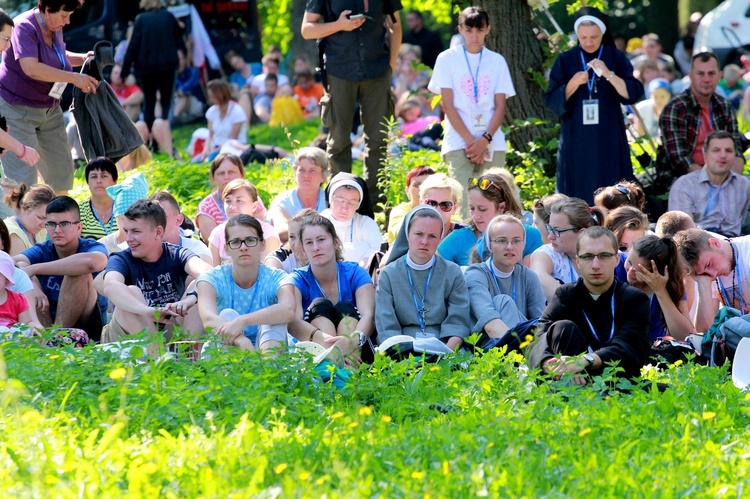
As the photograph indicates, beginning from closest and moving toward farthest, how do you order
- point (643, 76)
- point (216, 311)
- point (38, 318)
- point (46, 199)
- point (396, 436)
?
point (396, 436), point (216, 311), point (38, 318), point (46, 199), point (643, 76)

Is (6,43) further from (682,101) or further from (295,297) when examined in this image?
(682,101)

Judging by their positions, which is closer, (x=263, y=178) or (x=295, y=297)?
(x=295, y=297)

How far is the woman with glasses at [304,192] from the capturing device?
9703mm

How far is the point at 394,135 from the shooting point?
36.1 ft

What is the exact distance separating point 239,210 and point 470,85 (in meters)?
2.43

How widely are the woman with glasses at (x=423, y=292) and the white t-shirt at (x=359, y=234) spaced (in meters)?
1.66

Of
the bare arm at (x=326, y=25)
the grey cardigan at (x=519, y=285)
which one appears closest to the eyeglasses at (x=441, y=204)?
the grey cardigan at (x=519, y=285)

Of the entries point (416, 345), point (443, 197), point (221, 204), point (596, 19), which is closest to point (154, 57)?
point (221, 204)

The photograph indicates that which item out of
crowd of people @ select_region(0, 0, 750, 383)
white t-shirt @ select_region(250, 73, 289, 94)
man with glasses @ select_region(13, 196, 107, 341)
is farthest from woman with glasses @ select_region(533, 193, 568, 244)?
white t-shirt @ select_region(250, 73, 289, 94)

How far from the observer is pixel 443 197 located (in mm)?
8633

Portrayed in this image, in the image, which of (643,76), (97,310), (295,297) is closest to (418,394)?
(295,297)

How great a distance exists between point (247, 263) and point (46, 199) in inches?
93.2

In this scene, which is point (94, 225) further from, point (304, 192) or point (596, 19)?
point (596, 19)

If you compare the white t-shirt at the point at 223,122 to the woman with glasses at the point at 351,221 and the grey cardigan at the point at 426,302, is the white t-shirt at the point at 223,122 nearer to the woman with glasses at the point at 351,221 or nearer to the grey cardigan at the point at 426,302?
the woman with glasses at the point at 351,221
